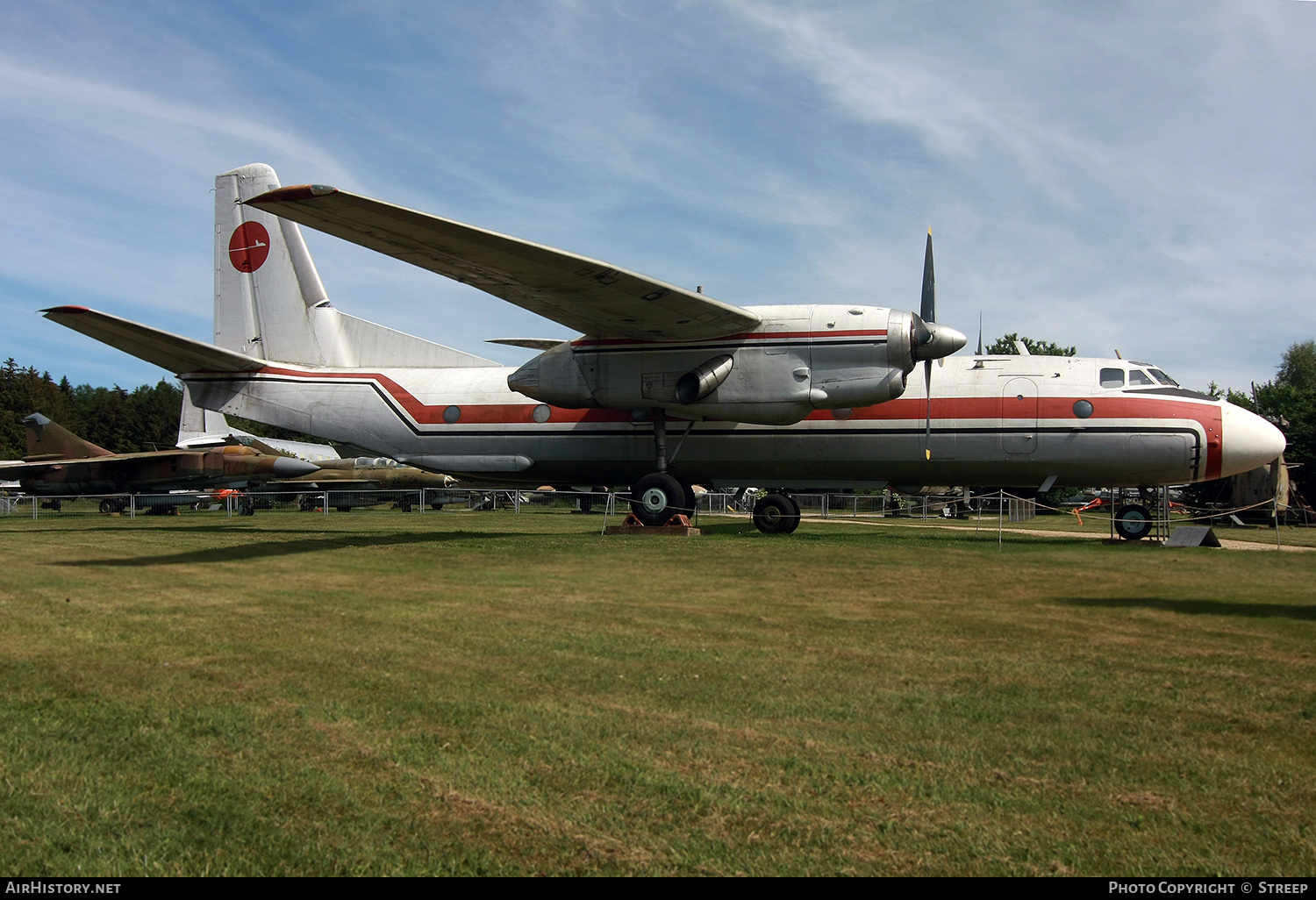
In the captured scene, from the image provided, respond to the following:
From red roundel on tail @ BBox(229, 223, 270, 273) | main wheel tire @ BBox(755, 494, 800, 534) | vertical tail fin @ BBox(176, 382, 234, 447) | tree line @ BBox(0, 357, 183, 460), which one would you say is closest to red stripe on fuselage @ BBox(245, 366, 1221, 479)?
main wheel tire @ BBox(755, 494, 800, 534)

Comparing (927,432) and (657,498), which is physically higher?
(927,432)

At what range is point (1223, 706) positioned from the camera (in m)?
4.93

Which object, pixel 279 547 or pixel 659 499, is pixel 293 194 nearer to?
pixel 279 547

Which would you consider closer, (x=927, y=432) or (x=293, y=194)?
(x=293, y=194)

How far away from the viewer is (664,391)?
57.3ft

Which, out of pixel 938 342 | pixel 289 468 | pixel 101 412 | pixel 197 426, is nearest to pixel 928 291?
pixel 938 342

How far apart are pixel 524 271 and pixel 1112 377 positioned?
474 inches

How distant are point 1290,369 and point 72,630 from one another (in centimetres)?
8831

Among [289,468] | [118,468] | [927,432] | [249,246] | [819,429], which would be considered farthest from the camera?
[289,468]

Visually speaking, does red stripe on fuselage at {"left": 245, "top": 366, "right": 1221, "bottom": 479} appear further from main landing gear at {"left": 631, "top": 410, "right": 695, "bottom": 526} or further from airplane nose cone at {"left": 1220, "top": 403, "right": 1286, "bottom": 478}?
main landing gear at {"left": 631, "top": 410, "right": 695, "bottom": 526}

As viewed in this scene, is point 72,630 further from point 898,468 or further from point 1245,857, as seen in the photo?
point 898,468

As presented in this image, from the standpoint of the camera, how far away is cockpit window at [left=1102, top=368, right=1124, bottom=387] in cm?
1792

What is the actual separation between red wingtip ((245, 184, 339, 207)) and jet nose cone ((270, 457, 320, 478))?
2766cm

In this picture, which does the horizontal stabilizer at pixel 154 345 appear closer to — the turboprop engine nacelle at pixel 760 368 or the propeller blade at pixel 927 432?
the turboprop engine nacelle at pixel 760 368
